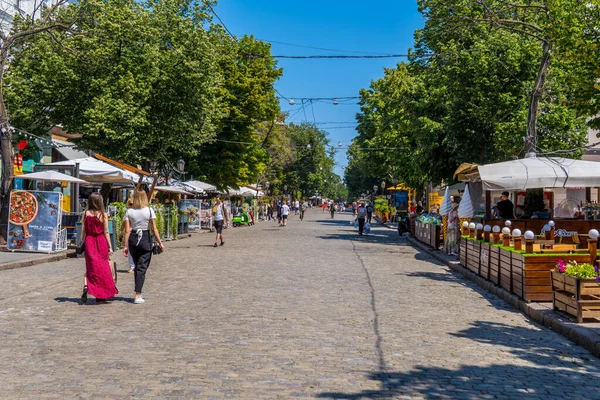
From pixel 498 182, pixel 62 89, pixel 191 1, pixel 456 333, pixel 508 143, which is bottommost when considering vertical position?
pixel 456 333

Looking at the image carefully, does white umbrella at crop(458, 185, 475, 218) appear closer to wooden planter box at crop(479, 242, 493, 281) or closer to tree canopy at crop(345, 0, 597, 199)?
wooden planter box at crop(479, 242, 493, 281)

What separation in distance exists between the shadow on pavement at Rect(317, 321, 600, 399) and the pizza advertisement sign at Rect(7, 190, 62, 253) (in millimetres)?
14564

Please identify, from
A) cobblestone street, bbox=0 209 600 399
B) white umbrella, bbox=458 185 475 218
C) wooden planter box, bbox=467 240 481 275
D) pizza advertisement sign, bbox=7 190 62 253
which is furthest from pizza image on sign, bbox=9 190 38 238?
white umbrella, bbox=458 185 475 218

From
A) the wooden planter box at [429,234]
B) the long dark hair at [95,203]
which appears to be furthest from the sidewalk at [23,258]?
the wooden planter box at [429,234]

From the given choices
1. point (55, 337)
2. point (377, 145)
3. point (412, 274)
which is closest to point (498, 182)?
point (412, 274)

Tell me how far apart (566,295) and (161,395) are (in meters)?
6.01

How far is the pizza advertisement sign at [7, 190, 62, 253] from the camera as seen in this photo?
61.6 ft

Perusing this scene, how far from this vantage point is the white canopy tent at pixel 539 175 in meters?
15.9

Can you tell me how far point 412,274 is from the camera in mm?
15625

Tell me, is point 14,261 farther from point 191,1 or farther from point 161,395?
point 191,1

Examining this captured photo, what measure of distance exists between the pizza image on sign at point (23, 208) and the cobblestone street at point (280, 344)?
596 cm

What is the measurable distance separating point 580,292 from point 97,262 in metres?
6.84

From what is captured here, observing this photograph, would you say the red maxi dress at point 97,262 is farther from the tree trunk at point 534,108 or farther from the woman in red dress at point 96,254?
the tree trunk at point 534,108

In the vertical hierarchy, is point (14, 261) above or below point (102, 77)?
below
